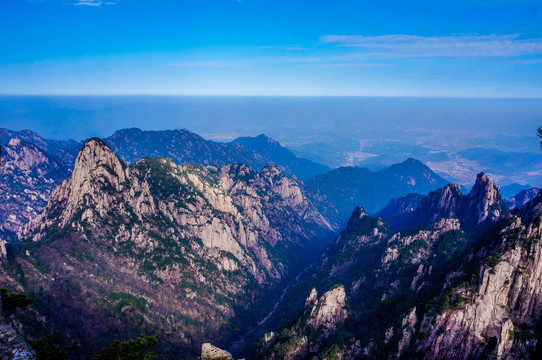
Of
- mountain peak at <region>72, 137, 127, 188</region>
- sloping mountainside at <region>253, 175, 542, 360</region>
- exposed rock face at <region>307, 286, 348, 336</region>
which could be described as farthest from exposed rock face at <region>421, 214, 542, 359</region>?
mountain peak at <region>72, 137, 127, 188</region>

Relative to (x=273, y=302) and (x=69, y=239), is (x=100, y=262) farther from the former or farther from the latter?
(x=273, y=302)

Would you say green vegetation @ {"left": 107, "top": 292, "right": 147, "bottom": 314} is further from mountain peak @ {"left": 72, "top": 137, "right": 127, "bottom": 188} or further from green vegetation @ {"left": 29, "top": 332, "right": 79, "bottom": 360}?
green vegetation @ {"left": 29, "top": 332, "right": 79, "bottom": 360}

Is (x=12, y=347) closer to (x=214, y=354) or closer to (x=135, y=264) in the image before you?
(x=214, y=354)

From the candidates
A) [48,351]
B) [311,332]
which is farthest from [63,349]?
[311,332]

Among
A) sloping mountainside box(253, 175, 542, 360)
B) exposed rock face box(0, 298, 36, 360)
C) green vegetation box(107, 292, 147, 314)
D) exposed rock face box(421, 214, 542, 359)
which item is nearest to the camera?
exposed rock face box(0, 298, 36, 360)

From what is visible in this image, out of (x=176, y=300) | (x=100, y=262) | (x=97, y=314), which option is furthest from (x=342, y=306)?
(x=100, y=262)

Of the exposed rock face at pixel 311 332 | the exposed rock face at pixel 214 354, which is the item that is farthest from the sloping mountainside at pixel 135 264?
the exposed rock face at pixel 214 354
